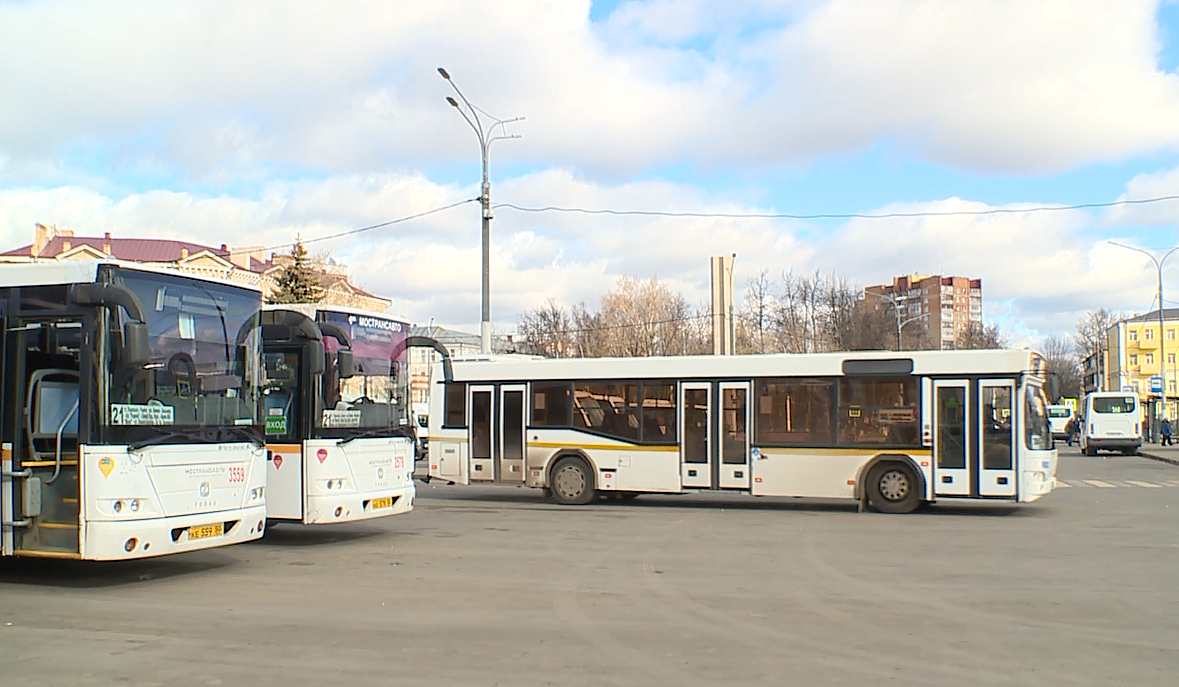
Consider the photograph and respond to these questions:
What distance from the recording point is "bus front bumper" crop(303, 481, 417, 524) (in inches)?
542

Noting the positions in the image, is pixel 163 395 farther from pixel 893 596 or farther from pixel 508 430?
pixel 508 430

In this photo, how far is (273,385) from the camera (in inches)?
562

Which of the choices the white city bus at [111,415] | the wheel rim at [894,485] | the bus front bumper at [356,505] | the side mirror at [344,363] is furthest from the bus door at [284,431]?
the wheel rim at [894,485]

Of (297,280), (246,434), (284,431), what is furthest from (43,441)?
(297,280)

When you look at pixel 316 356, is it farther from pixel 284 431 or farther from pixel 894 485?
pixel 894 485

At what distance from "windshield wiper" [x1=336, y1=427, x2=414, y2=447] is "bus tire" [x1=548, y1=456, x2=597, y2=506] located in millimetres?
5746

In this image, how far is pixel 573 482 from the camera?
20.9m

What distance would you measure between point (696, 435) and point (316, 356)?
870 centimetres

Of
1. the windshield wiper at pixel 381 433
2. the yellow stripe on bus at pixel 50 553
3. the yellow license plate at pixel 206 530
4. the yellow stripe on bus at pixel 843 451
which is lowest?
the yellow stripe on bus at pixel 50 553

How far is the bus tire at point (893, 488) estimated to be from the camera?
18281 mm

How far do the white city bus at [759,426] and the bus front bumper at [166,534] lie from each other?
9.44 meters

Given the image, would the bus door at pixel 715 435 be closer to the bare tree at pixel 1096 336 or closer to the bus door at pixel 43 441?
the bus door at pixel 43 441

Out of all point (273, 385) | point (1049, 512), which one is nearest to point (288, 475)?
point (273, 385)

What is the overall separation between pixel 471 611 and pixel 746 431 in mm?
10553
